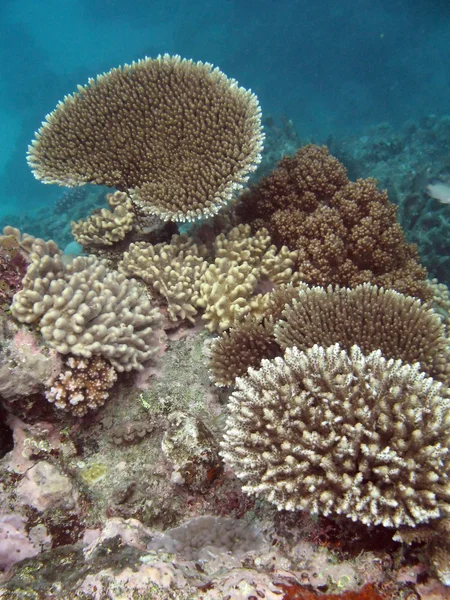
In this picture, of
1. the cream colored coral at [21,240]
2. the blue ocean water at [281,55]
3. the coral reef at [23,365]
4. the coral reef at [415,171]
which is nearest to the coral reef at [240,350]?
the coral reef at [23,365]

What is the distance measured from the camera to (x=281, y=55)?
57250 millimetres

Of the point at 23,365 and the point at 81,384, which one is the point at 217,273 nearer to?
the point at 81,384

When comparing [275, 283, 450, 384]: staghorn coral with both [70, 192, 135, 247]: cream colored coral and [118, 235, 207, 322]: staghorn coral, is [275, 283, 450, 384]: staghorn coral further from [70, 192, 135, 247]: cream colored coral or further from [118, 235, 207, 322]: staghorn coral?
[70, 192, 135, 247]: cream colored coral

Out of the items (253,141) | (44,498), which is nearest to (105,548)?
(44,498)

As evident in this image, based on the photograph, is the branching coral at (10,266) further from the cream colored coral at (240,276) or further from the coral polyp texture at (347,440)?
the coral polyp texture at (347,440)

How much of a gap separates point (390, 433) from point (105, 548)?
2154 millimetres

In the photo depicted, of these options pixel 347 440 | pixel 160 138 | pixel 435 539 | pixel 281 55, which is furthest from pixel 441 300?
pixel 281 55

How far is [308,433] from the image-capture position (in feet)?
8.27

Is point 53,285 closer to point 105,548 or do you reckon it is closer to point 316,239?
point 105,548

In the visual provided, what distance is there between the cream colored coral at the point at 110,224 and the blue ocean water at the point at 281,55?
46360 mm

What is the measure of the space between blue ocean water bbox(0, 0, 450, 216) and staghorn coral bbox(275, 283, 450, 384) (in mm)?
47444

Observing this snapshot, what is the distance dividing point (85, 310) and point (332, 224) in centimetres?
341

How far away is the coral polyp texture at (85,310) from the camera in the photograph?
3336 millimetres

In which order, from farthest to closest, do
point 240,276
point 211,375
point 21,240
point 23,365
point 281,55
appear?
1. point 281,55
2. point 240,276
3. point 21,240
4. point 211,375
5. point 23,365
